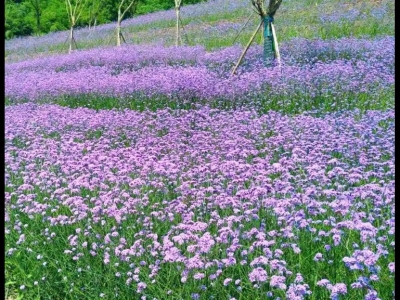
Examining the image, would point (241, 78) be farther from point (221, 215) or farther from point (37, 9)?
point (37, 9)

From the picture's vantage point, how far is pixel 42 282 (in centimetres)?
399

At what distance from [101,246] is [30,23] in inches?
1445

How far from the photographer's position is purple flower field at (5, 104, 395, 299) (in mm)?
3189

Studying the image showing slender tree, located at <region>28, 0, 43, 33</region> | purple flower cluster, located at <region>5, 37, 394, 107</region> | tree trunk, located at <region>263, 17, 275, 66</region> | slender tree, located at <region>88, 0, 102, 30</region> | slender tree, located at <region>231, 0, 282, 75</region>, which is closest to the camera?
purple flower cluster, located at <region>5, 37, 394, 107</region>

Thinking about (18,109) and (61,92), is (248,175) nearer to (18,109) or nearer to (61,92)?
(18,109)

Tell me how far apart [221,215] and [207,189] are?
23 cm

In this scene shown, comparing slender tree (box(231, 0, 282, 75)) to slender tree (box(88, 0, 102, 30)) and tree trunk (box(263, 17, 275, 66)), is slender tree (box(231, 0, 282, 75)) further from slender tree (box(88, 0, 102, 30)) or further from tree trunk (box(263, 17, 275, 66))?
slender tree (box(88, 0, 102, 30))

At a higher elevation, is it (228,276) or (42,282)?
(228,276)

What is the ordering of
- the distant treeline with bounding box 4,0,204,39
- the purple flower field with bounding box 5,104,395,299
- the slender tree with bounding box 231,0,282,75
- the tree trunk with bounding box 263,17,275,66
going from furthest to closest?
the distant treeline with bounding box 4,0,204,39, the tree trunk with bounding box 263,17,275,66, the slender tree with bounding box 231,0,282,75, the purple flower field with bounding box 5,104,395,299

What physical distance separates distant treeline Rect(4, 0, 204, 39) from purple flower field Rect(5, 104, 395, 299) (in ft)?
103

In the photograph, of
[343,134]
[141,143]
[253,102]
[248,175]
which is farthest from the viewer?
[253,102]

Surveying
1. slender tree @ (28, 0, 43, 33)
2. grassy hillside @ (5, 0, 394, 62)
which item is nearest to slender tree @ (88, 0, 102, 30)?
grassy hillside @ (5, 0, 394, 62)

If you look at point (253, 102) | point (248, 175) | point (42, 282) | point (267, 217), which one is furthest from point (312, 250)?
point (253, 102)

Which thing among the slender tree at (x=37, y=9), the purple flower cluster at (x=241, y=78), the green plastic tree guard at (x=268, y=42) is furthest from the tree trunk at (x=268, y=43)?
the slender tree at (x=37, y=9)
